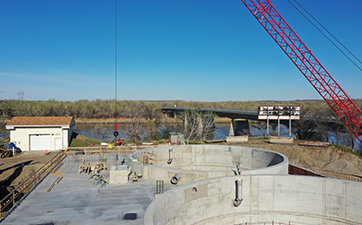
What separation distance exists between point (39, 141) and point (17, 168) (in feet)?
26.3

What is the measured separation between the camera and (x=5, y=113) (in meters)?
93.2

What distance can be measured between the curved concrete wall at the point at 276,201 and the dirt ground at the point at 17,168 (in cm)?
1709

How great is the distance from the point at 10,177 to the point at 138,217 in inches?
710

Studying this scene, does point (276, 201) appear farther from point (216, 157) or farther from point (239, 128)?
point (239, 128)

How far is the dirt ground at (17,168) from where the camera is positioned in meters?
23.5

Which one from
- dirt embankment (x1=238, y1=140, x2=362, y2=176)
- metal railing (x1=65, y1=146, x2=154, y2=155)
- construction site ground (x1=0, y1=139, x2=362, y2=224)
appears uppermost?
metal railing (x1=65, y1=146, x2=154, y2=155)

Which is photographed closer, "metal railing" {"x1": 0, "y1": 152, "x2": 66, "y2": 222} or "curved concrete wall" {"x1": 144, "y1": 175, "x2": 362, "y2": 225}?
"curved concrete wall" {"x1": 144, "y1": 175, "x2": 362, "y2": 225}

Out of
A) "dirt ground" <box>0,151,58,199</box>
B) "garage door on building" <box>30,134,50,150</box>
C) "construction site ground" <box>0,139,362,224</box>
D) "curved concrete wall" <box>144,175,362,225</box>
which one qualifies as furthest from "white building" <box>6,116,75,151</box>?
"curved concrete wall" <box>144,175,362,225</box>

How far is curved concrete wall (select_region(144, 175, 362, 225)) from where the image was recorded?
57.0 ft

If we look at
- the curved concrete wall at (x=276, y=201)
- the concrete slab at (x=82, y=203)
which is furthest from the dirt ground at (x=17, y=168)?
the curved concrete wall at (x=276, y=201)

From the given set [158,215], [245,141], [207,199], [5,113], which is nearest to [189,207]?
[207,199]

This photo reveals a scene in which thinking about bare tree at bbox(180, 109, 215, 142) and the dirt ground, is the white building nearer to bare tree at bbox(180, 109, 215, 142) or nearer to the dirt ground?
the dirt ground

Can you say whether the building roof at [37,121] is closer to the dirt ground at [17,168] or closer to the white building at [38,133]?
the white building at [38,133]

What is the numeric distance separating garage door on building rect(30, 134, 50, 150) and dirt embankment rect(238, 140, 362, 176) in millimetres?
30363
